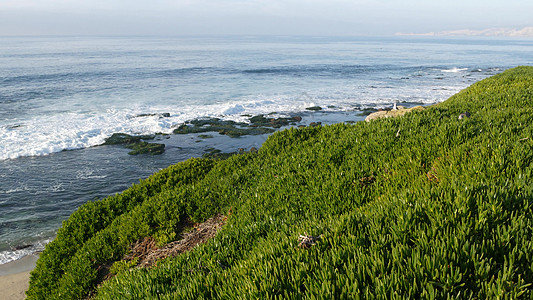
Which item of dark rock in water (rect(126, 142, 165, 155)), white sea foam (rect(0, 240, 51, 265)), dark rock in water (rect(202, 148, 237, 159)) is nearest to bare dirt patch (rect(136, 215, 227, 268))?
white sea foam (rect(0, 240, 51, 265))

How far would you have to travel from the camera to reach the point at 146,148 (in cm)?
2533

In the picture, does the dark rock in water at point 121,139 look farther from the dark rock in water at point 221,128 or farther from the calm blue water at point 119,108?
the dark rock in water at point 221,128

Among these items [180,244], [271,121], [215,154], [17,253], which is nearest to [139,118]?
[271,121]

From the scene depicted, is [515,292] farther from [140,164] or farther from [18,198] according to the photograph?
[140,164]

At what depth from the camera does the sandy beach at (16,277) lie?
36.4 ft

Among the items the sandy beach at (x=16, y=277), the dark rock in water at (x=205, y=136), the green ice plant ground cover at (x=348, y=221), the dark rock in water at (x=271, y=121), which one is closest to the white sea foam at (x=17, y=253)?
the sandy beach at (x=16, y=277)

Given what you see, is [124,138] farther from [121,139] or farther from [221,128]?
[221,128]

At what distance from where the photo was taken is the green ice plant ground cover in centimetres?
278

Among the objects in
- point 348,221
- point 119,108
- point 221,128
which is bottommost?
point 221,128

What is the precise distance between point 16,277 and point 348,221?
1270 cm

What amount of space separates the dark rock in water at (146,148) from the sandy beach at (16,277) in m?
12.7

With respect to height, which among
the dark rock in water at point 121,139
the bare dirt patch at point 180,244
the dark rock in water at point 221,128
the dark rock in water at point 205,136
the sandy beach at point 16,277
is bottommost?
the sandy beach at point 16,277

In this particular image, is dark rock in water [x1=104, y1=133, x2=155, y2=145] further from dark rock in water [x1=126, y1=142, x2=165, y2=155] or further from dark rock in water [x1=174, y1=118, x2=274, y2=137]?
dark rock in water [x1=174, y1=118, x2=274, y2=137]

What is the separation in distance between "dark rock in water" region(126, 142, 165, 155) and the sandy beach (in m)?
12.7
